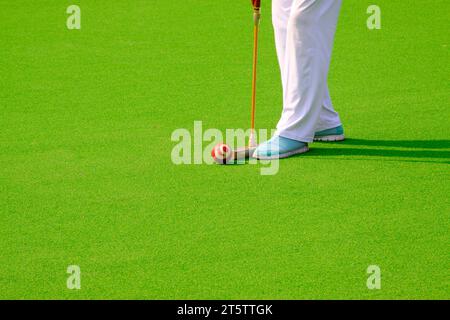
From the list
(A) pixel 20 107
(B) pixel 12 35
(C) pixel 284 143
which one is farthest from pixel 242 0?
Result: (C) pixel 284 143

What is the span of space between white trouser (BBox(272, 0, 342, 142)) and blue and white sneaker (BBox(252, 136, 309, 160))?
3 centimetres

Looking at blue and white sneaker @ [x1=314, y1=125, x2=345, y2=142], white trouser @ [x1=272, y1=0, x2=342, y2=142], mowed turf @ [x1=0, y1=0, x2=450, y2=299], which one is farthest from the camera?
blue and white sneaker @ [x1=314, y1=125, x2=345, y2=142]

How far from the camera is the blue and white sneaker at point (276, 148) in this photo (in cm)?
406

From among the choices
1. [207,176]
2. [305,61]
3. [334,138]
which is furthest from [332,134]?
[207,176]

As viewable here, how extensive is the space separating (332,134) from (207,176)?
30.7 inches

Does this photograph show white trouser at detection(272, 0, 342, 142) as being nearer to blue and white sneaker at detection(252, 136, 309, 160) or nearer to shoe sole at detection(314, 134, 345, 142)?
blue and white sneaker at detection(252, 136, 309, 160)

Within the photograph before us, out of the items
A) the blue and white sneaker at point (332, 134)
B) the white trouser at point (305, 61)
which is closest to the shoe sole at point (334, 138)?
the blue and white sneaker at point (332, 134)

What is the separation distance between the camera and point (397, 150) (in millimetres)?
4148

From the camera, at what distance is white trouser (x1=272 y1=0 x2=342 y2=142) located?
4016 millimetres

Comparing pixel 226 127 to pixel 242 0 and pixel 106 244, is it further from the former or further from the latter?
pixel 242 0

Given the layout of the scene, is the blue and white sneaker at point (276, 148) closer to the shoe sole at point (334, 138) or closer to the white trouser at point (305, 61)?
the white trouser at point (305, 61)

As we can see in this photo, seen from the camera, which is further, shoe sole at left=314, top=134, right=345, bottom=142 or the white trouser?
shoe sole at left=314, top=134, right=345, bottom=142

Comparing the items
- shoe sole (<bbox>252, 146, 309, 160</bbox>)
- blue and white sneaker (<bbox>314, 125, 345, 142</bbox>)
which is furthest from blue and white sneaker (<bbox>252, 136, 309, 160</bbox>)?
blue and white sneaker (<bbox>314, 125, 345, 142</bbox>)

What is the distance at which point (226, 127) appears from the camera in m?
4.44
